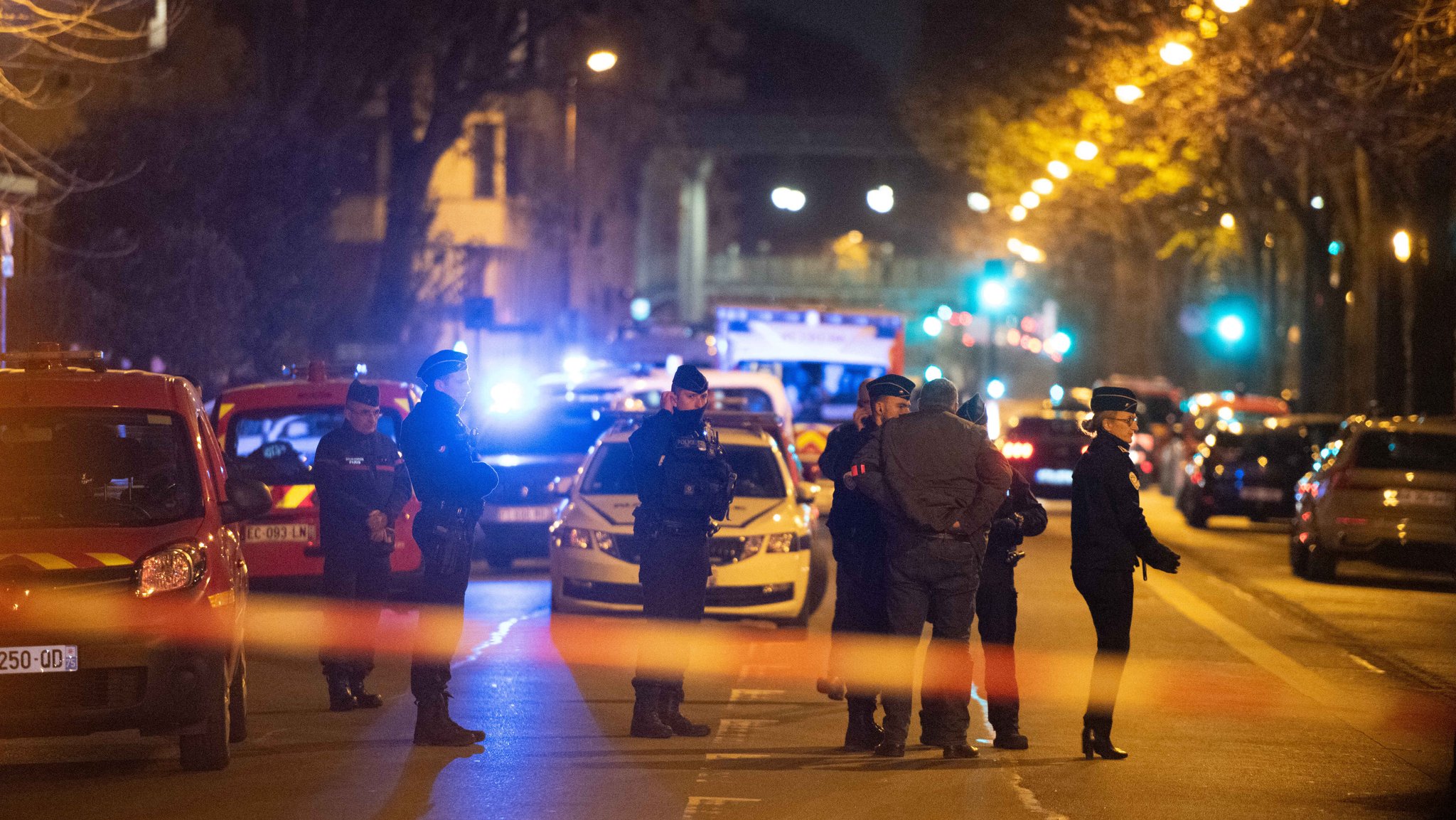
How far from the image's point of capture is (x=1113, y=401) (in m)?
9.96

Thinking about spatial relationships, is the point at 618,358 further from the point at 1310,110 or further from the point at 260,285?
the point at 1310,110

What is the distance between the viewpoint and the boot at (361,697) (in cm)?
1096

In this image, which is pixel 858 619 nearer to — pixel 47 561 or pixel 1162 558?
pixel 1162 558

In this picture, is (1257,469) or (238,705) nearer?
(238,705)

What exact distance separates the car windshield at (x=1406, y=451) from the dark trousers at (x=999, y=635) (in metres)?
10.6

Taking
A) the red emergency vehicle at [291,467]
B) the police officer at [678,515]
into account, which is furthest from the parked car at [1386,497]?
the police officer at [678,515]

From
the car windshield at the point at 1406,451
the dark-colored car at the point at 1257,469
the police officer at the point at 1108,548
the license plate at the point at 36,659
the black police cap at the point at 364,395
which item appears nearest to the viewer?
the license plate at the point at 36,659

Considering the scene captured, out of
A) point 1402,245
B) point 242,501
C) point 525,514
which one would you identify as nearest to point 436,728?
point 242,501

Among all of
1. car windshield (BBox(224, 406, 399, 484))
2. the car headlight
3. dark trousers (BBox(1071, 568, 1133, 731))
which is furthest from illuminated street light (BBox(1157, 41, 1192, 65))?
the car headlight

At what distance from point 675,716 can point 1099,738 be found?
206 centimetres

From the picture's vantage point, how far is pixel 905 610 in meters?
9.62

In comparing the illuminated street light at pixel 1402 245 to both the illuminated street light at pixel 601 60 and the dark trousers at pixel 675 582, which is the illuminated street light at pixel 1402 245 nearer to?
the illuminated street light at pixel 601 60

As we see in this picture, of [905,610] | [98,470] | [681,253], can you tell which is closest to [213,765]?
[98,470]

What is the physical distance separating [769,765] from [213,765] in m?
2.44
